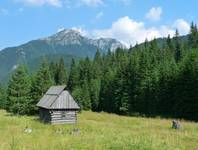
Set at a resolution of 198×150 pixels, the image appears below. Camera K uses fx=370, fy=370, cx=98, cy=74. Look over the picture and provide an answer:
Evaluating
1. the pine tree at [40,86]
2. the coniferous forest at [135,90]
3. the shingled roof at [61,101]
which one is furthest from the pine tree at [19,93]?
the shingled roof at [61,101]

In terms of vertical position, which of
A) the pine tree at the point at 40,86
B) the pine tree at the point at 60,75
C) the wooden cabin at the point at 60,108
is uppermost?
the pine tree at the point at 60,75

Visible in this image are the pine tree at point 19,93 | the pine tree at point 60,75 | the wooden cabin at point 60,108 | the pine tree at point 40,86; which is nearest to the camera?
the wooden cabin at point 60,108

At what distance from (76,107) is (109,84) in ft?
164

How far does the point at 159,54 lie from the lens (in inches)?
4909

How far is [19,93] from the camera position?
2672 inches

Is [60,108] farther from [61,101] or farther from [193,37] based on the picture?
[193,37]

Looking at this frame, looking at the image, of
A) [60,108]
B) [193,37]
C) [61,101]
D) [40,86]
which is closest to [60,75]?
[193,37]

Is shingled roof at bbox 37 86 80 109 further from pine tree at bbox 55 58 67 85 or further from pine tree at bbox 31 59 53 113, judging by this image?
pine tree at bbox 55 58 67 85

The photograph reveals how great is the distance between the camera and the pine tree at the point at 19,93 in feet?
222

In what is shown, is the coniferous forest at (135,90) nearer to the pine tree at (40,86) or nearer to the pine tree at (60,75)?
the pine tree at (40,86)

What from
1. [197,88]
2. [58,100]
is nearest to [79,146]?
[58,100]

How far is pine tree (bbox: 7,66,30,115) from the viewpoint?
67525 mm

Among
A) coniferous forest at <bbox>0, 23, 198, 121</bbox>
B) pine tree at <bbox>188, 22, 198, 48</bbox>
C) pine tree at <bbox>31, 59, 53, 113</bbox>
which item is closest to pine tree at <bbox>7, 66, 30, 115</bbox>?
coniferous forest at <bbox>0, 23, 198, 121</bbox>

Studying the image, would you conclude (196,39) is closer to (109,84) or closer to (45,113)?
(109,84)
